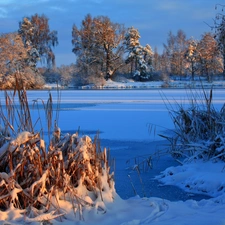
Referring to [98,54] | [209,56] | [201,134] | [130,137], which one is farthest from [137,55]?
[201,134]

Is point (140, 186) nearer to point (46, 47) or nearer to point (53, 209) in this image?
point (53, 209)

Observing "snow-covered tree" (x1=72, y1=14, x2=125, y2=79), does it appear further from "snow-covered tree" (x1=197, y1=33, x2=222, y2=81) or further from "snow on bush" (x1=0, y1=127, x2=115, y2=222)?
"snow on bush" (x1=0, y1=127, x2=115, y2=222)

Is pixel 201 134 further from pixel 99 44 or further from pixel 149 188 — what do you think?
pixel 99 44

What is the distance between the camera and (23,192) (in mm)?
2518

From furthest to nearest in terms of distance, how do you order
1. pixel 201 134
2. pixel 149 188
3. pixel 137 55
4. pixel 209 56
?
pixel 137 55 < pixel 209 56 < pixel 201 134 < pixel 149 188

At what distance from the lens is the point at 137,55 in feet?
121

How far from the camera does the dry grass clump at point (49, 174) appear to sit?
252 cm

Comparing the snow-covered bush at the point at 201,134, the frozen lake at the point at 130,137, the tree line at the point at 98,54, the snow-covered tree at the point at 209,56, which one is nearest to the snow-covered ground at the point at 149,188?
the frozen lake at the point at 130,137

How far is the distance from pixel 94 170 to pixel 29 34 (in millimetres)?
36469

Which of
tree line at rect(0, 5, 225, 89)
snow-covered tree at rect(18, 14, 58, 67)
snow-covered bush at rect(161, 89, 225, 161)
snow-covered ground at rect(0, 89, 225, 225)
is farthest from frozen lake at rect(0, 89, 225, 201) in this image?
snow-covered tree at rect(18, 14, 58, 67)

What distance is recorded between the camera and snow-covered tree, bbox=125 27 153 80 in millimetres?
35719

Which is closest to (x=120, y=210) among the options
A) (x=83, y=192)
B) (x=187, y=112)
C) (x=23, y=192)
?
(x=83, y=192)

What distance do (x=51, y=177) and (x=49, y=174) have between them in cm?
3

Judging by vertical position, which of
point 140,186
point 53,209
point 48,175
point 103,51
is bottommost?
point 140,186
